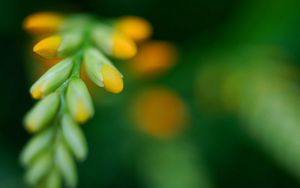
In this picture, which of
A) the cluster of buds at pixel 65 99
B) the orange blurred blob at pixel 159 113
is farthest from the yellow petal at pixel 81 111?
the orange blurred blob at pixel 159 113

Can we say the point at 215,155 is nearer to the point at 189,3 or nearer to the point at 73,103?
the point at 189,3

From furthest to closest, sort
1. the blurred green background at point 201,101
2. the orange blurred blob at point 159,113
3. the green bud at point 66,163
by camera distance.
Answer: the orange blurred blob at point 159,113 → the blurred green background at point 201,101 → the green bud at point 66,163

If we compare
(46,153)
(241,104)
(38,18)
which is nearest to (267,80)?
(241,104)

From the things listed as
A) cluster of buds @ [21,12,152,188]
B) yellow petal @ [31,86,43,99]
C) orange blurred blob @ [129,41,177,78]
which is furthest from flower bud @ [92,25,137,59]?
orange blurred blob @ [129,41,177,78]

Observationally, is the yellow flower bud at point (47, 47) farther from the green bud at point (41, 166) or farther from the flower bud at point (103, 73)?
the green bud at point (41, 166)

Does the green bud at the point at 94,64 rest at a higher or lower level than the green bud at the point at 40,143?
higher

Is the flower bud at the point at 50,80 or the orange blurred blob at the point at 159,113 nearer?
the flower bud at the point at 50,80
